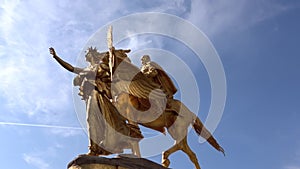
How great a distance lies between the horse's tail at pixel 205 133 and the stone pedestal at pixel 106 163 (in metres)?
1.86

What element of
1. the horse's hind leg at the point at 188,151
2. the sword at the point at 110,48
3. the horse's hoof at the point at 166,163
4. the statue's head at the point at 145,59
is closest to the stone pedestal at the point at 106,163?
the horse's hoof at the point at 166,163

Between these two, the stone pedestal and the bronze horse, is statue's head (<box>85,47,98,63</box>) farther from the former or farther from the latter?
the stone pedestal

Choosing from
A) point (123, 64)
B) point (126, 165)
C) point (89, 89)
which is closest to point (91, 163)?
point (126, 165)

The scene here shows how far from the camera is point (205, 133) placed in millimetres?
9414

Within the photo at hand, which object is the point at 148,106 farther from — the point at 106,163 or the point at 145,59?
the point at 106,163

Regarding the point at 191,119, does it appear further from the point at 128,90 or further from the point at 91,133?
the point at 91,133

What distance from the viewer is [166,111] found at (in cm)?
908

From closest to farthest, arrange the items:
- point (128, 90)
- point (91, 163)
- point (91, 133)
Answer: point (91, 163) < point (91, 133) < point (128, 90)

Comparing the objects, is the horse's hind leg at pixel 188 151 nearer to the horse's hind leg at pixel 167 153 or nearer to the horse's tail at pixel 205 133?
the horse's hind leg at pixel 167 153

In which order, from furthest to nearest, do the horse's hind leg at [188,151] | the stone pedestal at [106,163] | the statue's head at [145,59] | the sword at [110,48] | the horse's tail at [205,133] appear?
1. the statue's head at [145,59]
2. the horse's tail at [205,133]
3. the horse's hind leg at [188,151]
4. the sword at [110,48]
5. the stone pedestal at [106,163]

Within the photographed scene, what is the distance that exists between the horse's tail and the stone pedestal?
6.09 feet

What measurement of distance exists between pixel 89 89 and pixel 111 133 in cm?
100

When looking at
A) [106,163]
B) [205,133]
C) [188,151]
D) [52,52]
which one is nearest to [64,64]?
[52,52]

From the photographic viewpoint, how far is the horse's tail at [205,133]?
9344 mm
